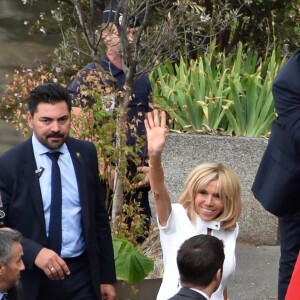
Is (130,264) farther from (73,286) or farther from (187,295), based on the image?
(187,295)

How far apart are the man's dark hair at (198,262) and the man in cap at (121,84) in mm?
2010

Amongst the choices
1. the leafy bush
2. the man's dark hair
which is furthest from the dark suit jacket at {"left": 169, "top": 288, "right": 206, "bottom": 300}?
the leafy bush

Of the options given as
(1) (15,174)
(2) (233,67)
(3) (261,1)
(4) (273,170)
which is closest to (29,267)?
(1) (15,174)

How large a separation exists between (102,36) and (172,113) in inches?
69.6

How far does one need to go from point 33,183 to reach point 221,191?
950 millimetres

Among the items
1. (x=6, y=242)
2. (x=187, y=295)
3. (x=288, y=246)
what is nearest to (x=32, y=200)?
(x=6, y=242)

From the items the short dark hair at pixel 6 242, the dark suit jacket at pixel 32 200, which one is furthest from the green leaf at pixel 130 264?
the short dark hair at pixel 6 242

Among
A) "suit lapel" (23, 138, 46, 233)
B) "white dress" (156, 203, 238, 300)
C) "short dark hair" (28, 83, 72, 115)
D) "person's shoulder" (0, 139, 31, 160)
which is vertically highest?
"short dark hair" (28, 83, 72, 115)

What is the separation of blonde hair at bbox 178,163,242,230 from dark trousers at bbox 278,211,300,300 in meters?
0.27

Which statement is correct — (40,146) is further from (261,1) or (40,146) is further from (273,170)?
(261,1)

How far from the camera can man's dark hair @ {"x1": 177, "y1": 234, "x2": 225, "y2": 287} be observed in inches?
168

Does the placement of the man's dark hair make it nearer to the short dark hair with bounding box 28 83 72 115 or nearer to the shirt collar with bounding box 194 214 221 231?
the shirt collar with bounding box 194 214 221 231

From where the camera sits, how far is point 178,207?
5.26m

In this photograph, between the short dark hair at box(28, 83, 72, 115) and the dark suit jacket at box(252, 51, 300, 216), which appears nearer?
the dark suit jacket at box(252, 51, 300, 216)
